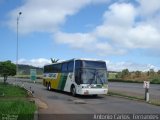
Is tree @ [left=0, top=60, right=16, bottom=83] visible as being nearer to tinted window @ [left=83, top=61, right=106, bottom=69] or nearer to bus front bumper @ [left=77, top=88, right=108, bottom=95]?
tinted window @ [left=83, top=61, right=106, bottom=69]

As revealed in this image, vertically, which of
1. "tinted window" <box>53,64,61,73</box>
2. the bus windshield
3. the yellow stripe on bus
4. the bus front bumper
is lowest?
the bus front bumper

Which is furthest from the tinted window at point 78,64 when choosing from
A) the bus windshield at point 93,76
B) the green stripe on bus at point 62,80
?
the green stripe on bus at point 62,80

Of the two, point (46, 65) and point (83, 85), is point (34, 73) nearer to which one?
point (46, 65)

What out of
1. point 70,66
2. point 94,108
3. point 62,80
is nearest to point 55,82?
Result: point 62,80

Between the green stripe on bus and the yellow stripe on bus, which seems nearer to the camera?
the green stripe on bus

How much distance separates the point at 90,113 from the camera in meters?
18.6

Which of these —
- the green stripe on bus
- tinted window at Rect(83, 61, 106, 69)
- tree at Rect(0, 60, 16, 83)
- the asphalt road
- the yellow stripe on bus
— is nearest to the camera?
the asphalt road

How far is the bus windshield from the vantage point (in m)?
29.8

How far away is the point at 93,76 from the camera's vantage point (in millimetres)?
29953

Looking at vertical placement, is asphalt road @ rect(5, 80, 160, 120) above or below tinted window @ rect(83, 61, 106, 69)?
below

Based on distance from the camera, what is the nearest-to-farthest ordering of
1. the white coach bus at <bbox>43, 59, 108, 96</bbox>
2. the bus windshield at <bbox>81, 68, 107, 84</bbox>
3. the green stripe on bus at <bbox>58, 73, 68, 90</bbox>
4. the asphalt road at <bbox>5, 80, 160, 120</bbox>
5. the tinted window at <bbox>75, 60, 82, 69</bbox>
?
the asphalt road at <bbox>5, 80, 160, 120</bbox> → the white coach bus at <bbox>43, 59, 108, 96</bbox> → the bus windshield at <bbox>81, 68, 107, 84</bbox> → the tinted window at <bbox>75, 60, 82, 69</bbox> → the green stripe on bus at <bbox>58, 73, 68, 90</bbox>

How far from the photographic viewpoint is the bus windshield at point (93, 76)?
2980 cm

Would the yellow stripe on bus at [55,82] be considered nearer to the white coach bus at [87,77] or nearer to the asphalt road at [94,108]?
the white coach bus at [87,77]

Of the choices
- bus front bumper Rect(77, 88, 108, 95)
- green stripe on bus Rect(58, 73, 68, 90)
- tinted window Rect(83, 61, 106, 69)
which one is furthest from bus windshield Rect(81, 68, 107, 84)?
green stripe on bus Rect(58, 73, 68, 90)
